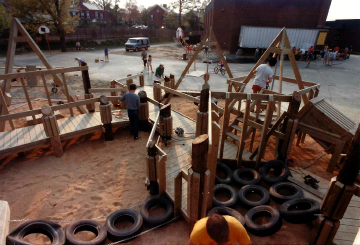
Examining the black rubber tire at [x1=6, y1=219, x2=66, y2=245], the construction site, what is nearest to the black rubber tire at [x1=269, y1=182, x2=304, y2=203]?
the construction site

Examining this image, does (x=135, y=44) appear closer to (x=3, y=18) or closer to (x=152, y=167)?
(x=3, y=18)

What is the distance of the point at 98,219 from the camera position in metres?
4.26

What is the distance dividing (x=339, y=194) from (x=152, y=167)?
3208mm

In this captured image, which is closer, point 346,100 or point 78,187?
point 78,187

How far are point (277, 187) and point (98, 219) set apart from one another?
3941mm

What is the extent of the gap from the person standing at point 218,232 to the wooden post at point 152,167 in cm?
210

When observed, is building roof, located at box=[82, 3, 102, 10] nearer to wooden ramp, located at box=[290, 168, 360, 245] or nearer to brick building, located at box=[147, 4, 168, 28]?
brick building, located at box=[147, 4, 168, 28]

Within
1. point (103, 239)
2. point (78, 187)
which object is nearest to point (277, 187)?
point (103, 239)

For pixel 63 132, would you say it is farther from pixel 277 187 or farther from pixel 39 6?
pixel 39 6

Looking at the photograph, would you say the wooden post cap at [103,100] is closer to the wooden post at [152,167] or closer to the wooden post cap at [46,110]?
the wooden post cap at [46,110]

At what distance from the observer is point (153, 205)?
4395 millimetres

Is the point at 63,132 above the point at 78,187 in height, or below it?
above

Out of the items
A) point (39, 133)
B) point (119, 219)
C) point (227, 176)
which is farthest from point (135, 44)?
point (119, 219)

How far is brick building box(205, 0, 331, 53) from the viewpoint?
27062mm
